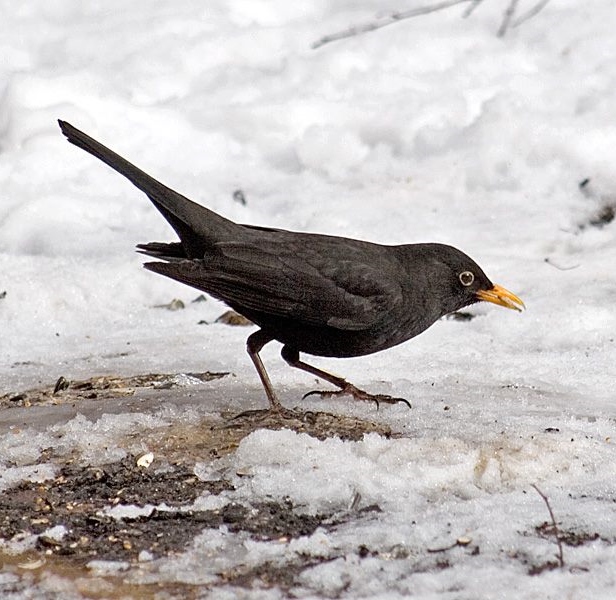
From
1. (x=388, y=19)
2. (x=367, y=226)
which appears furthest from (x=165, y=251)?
(x=388, y=19)

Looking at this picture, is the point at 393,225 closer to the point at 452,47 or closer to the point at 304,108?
the point at 304,108

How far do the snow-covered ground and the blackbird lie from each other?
1.16 ft

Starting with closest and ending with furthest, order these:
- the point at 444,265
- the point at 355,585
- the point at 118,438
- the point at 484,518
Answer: the point at 355,585 < the point at 484,518 < the point at 118,438 < the point at 444,265

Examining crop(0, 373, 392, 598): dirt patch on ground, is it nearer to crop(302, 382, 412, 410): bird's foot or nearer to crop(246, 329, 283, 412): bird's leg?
crop(246, 329, 283, 412): bird's leg

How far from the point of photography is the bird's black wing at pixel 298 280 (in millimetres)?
5051

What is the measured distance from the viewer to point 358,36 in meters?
9.71

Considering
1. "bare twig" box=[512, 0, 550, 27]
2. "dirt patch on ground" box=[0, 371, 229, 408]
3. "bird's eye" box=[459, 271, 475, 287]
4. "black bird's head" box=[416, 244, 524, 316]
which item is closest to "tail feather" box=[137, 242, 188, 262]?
"dirt patch on ground" box=[0, 371, 229, 408]

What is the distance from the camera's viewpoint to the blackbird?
16.6 feet

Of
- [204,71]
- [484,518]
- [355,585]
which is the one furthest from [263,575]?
[204,71]

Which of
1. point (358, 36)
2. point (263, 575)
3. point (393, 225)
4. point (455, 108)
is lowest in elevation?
point (263, 575)

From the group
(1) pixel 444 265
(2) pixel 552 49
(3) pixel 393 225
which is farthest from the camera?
(2) pixel 552 49

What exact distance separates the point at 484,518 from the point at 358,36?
21.5 feet

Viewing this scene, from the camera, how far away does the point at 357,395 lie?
210 inches

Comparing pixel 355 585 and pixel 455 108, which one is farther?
pixel 455 108
